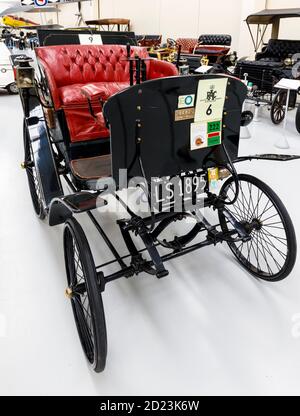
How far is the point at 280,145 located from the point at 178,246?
3.14 meters

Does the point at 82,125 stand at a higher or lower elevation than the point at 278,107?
higher

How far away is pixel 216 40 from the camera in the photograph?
33.8ft

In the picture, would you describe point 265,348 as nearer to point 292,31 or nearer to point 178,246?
point 178,246

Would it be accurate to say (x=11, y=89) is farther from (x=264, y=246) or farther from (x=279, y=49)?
(x=264, y=246)

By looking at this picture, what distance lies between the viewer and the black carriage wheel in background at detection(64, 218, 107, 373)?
1.30 meters

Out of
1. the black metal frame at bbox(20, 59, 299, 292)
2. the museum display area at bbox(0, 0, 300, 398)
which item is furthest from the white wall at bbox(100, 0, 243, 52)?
the black metal frame at bbox(20, 59, 299, 292)

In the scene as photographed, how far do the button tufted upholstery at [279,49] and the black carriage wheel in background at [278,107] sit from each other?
2.14 metres

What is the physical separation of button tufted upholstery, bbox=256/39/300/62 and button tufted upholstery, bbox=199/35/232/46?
3.09m

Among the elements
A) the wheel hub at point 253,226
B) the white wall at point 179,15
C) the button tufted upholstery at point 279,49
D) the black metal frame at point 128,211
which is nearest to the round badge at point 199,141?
the black metal frame at point 128,211

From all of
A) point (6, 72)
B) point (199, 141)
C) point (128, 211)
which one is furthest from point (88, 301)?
point (6, 72)

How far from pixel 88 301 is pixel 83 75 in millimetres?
2161

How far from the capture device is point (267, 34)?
31.3 ft

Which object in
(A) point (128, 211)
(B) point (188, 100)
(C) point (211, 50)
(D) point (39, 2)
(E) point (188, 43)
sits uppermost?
(D) point (39, 2)

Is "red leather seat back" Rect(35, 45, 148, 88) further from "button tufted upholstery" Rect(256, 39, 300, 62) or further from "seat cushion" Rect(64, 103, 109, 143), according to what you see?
"button tufted upholstery" Rect(256, 39, 300, 62)
